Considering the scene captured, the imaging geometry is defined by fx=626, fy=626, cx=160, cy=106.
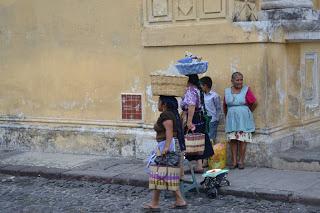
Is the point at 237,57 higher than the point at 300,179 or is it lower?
higher

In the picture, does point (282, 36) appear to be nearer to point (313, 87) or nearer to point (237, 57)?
point (237, 57)

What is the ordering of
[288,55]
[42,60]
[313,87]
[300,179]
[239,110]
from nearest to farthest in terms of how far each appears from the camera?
1. [300,179]
2. [239,110]
3. [288,55]
4. [313,87]
5. [42,60]

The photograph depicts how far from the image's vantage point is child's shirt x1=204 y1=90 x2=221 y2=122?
949 centimetres

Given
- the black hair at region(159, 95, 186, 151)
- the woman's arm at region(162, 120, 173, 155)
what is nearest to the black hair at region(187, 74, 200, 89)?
the black hair at region(159, 95, 186, 151)

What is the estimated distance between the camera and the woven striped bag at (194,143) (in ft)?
27.5

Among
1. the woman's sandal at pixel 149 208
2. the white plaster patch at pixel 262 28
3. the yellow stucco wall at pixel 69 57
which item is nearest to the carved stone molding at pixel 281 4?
the white plaster patch at pixel 262 28

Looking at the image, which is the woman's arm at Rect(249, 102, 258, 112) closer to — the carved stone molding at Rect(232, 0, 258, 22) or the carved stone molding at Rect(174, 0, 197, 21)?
the carved stone molding at Rect(232, 0, 258, 22)

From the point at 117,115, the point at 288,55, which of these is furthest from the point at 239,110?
the point at 117,115

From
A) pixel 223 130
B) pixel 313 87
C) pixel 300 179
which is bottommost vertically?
pixel 300 179

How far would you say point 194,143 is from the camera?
8414mm

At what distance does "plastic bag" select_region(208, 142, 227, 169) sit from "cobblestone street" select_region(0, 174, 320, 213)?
1.12 metres

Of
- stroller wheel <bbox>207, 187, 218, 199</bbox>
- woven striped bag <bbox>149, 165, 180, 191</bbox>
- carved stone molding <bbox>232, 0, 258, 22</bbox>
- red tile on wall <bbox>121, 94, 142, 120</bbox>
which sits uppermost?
carved stone molding <bbox>232, 0, 258, 22</bbox>

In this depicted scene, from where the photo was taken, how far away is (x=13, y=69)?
11.9 meters

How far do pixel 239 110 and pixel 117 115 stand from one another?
2.44 metres
